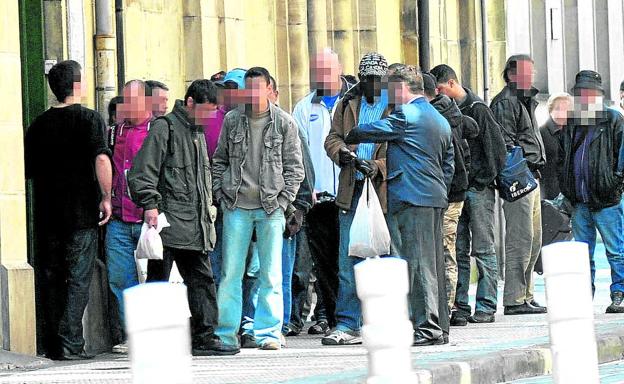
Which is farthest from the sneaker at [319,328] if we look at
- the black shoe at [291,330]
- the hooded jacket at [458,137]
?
the hooded jacket at [458,137]

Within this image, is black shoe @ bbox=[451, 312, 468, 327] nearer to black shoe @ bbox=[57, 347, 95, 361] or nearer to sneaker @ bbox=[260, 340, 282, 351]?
sneaker @ bbox=[260, 340, 282, 351]

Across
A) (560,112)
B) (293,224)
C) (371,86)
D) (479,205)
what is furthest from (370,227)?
(560,112)

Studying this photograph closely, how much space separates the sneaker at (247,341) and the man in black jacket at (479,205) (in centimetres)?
241

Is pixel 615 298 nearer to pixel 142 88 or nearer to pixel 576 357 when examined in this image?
pixel 142 88

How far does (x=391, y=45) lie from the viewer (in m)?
23.3

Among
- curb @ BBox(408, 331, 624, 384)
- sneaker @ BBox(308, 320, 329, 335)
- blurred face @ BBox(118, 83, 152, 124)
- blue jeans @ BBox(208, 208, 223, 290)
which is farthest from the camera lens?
sneaker @ BBox(308, 320, 329, 335)

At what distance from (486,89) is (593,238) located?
7247 millimetres

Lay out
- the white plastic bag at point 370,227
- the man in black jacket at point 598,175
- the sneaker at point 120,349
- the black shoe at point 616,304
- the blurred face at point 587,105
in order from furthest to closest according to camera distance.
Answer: the blurred face at point 587,105
the man in black jacket at point 598,175
the black shoe at point 616,304
the sneaker at point 120,349
the white plastic bag at point 370,227

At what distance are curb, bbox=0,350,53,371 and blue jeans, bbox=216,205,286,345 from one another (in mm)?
1259

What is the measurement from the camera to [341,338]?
14.9 metres

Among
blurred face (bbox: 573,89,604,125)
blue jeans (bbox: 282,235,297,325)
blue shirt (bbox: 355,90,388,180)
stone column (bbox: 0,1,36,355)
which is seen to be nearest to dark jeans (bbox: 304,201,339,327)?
blue jeans (bbox: 282,235,297,325)

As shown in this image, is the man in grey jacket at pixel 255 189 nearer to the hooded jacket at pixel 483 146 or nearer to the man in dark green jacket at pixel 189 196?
the man in dark green jacket at pixel 189 196

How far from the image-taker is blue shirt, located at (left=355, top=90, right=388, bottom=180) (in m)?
14.7

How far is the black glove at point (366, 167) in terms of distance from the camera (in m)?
14.4
